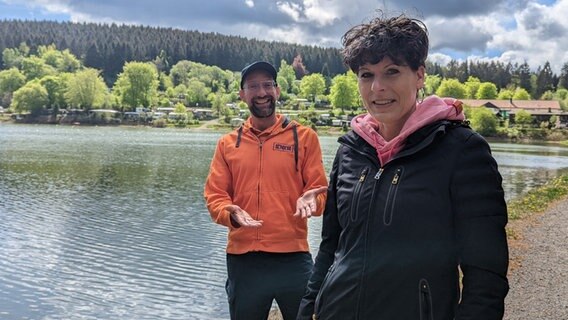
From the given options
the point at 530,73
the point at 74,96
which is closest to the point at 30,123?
the point at 74,96

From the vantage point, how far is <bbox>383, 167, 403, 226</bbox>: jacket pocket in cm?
227

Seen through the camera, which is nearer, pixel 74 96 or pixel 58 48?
pixel 74 96

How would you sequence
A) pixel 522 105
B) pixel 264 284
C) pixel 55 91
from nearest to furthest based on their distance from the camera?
pixel 264 284
pixel 522 105
pixel 55 91

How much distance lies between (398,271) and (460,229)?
11.9 inches

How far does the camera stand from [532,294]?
8234 millimetres

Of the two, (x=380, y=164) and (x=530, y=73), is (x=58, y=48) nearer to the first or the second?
(x=530, y=73)

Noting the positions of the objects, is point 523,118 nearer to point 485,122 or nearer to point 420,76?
point 485,122

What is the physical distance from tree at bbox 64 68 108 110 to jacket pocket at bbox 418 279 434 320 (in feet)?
434

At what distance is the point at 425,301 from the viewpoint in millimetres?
2227

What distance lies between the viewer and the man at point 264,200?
4062 millimetres

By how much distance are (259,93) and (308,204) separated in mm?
1010

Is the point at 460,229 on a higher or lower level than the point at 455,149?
lower

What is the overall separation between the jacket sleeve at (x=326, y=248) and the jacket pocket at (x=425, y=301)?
64cm

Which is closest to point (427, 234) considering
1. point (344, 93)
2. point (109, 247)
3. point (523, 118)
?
point (109, 247)
